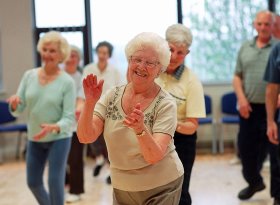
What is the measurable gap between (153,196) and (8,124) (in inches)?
206

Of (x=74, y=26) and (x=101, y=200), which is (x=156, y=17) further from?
(x=101, y=200)

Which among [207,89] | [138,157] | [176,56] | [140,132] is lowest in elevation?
[207,89]

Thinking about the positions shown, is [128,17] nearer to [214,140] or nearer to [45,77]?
[214,140]

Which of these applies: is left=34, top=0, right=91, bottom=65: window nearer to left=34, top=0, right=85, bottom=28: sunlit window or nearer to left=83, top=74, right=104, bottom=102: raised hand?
left=34, top=0, right=85, bottom=28: sunlit window

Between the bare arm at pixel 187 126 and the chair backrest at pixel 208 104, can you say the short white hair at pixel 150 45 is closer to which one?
the bare arm at pixel 187 126

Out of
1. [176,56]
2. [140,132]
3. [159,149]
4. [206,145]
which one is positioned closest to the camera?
[140,132]

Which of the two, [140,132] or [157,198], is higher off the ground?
[140,132]

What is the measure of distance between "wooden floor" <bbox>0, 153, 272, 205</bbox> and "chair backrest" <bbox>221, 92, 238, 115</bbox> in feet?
2.52

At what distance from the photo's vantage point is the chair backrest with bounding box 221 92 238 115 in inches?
261

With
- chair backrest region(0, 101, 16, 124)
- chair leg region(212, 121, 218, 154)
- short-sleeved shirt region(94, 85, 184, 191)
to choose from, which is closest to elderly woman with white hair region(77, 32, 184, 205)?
short-sleeved shirt region(94, 85, 184, 191)

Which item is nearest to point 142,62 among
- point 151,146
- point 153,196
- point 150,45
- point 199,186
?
point 150,45

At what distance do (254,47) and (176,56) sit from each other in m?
1.75

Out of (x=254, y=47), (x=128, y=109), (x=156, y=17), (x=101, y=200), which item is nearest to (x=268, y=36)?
(x=254, y=47)

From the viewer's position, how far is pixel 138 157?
73.9 inches
